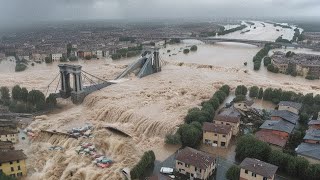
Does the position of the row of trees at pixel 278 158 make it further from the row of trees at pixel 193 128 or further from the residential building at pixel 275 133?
the row of trees at pixel 193 128

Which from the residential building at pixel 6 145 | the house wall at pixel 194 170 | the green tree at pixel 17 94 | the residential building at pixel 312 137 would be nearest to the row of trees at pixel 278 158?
the house wall at pixel 194 170

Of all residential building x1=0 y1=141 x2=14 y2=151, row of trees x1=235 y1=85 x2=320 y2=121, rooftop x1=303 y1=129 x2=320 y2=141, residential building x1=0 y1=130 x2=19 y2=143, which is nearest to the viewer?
rooftop x1=303 y1=129 x2=320 y2=141

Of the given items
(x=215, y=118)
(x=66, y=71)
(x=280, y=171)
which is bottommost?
(x=280, y=171)

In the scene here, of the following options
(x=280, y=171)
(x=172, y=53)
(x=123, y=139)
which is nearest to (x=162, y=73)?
(x=172, y=53)

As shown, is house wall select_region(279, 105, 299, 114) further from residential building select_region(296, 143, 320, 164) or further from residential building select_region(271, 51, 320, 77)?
residential building select_region(271, 51, 320, 77)

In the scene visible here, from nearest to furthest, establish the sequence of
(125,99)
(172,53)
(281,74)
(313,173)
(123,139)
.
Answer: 1. (313,173)
2. (123,139)
3. (125,99)
4. (281,74)
5. (172,53)

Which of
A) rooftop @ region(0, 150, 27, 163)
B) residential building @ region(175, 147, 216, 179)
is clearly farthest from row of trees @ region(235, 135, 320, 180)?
rooftop @ region(0, 150, 27, 163)

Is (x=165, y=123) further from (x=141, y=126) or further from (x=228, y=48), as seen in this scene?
(x=228, y=48)
